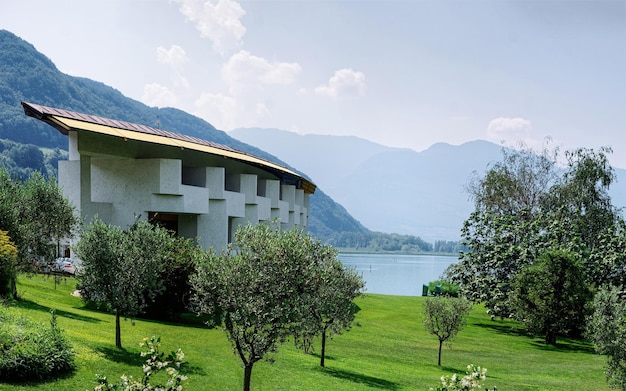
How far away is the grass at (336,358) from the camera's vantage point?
21906 millimetres

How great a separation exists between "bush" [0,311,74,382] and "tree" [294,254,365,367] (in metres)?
8.18

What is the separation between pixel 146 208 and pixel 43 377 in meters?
22.5

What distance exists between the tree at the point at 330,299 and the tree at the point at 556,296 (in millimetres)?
20366

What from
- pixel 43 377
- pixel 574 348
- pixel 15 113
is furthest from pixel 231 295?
pixel 15 113

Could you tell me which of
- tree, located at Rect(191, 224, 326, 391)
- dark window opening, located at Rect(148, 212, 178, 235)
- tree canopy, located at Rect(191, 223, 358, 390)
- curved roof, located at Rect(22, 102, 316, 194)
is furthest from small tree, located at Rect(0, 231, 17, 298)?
dark window opening, located at Rect(148, 212, 178, 235)

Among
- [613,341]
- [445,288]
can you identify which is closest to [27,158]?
[445,288]

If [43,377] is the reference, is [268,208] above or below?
above

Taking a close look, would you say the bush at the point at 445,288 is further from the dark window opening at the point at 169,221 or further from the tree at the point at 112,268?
the tree at the point at 112,268

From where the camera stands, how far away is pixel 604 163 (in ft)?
190

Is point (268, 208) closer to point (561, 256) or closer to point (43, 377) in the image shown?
point (561, 256)

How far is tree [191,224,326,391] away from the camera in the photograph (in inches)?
626

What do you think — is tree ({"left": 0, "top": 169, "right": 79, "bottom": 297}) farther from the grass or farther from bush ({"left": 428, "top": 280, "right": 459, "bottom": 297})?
bush ({"left": 428, "top": 280, "right": 459, "bottom": 297})

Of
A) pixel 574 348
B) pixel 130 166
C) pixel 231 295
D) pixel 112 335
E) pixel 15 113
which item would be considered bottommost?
pixel 574 348

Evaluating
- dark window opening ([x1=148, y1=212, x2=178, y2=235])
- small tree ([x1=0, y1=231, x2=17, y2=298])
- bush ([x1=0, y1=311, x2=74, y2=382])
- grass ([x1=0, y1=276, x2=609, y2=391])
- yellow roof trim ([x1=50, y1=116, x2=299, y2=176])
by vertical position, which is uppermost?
yellow roof trim ([x1=50, y1=116, x2=299, y2=176])
